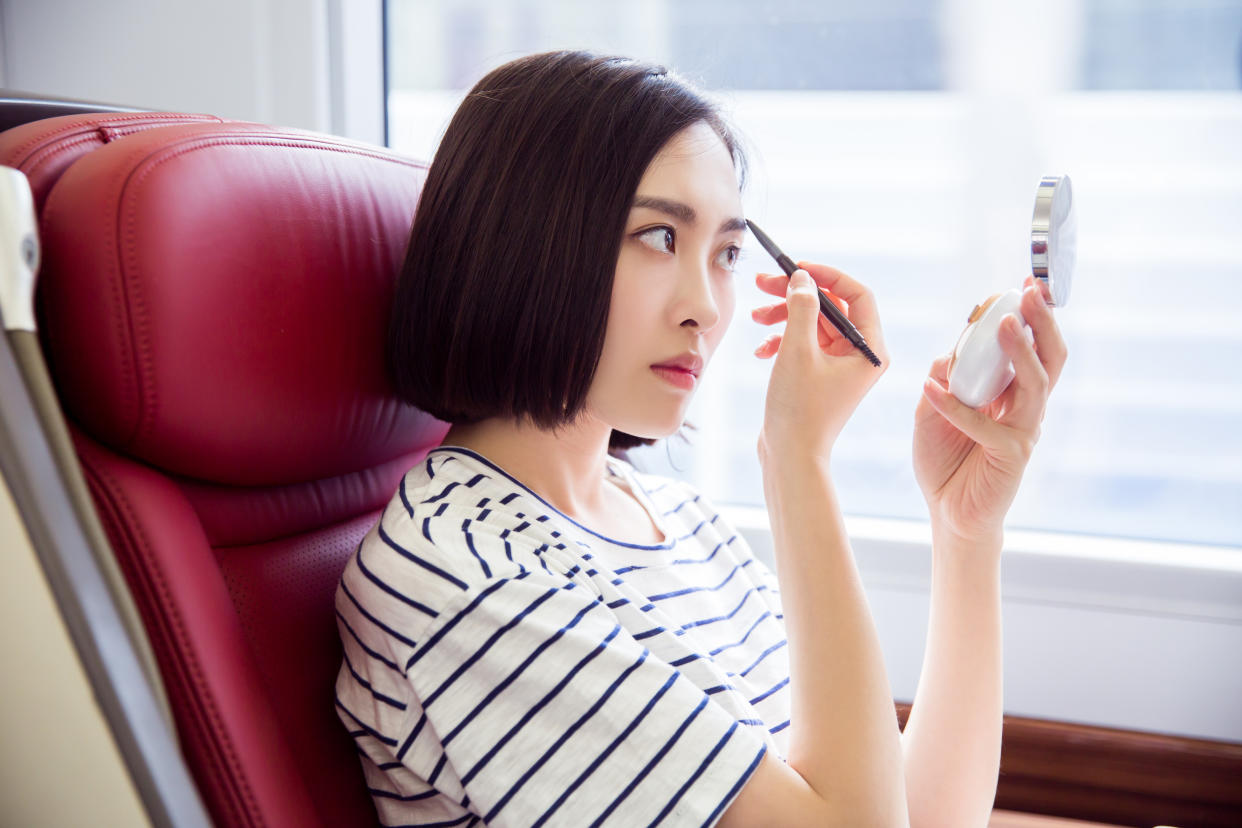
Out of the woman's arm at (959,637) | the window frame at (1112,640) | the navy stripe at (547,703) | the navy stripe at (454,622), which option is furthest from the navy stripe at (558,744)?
the window frame at (1112,640)

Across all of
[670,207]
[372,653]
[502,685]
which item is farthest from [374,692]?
[670,207]

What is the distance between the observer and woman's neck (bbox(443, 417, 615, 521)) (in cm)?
89

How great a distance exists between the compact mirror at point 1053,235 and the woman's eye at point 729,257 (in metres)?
0.26

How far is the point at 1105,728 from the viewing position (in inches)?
52.2

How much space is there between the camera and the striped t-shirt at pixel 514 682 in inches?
26.6

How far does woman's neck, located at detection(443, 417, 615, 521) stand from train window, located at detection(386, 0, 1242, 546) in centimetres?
28

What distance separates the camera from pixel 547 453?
91 cm

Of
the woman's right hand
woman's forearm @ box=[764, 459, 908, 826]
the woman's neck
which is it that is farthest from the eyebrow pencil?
the woman's neck

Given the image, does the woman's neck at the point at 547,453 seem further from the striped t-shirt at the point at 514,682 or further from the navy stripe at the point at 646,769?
the navy stripe at the point at 646,769

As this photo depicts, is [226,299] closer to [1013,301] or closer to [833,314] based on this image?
[833,314]

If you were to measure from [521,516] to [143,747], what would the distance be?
33cm

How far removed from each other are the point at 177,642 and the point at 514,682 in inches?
9.3

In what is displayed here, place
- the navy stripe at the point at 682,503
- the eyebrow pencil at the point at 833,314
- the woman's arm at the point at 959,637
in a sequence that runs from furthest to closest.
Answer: the navy stripe at the point at 682,503, the woman's arm at the point at 959,637, the eyebrow pencil at the point at 833,314

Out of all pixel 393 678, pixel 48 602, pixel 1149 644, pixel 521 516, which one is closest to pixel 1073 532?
pixel 1149 644
